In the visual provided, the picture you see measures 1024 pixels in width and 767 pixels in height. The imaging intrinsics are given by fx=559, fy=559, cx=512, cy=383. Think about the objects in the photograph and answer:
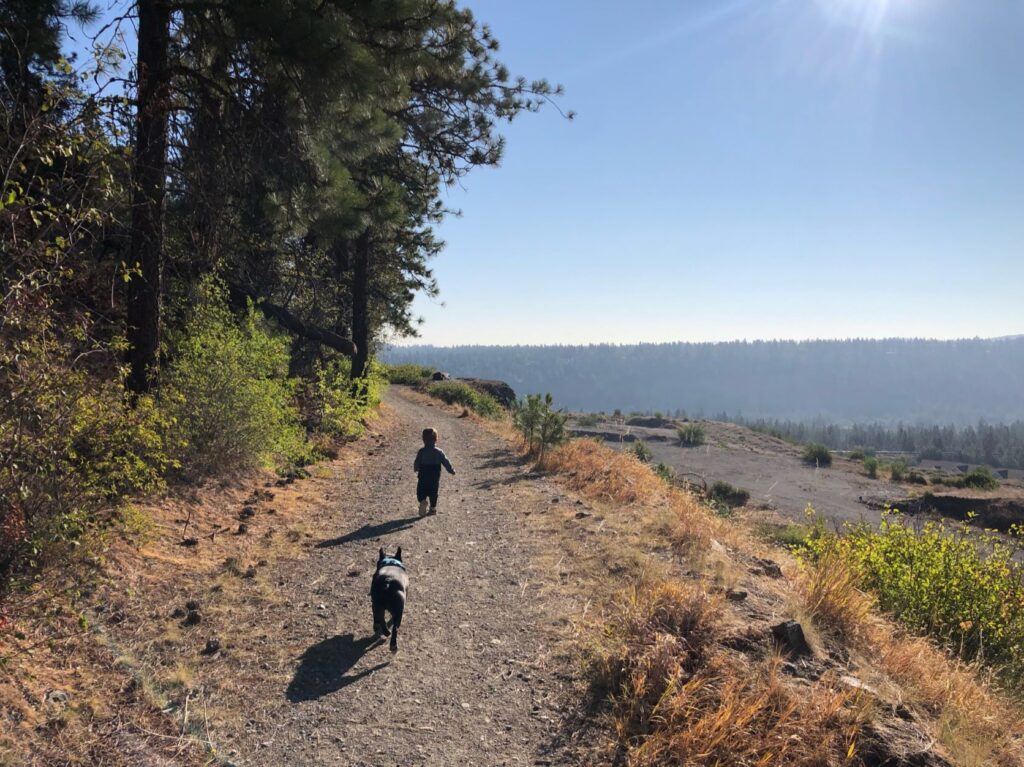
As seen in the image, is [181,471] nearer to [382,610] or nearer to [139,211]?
[139,211]

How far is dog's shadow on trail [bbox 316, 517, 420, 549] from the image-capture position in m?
6.93

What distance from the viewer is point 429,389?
31656 millimetres

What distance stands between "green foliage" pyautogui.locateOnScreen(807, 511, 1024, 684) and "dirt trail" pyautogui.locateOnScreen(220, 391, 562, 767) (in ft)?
12.8

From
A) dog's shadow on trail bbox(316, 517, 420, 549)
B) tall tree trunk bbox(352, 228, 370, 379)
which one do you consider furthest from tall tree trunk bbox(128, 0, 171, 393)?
tall tree trunk bbox(352, 228, 370, 379)

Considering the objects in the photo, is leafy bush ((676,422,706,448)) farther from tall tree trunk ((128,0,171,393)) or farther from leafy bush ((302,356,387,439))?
tall tree trunk ((128,0,171,393))

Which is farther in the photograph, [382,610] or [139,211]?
[139,211]

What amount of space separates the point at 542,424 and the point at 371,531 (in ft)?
22.1

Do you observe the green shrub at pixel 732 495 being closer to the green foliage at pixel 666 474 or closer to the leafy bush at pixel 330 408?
the green foliage at pixel 666 474

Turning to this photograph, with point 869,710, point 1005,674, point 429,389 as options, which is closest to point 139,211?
point 869,710

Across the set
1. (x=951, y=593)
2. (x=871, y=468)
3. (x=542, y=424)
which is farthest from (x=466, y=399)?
(x=871, y=468)

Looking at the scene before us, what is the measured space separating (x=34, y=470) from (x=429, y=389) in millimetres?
28345

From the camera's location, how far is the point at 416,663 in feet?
13.9

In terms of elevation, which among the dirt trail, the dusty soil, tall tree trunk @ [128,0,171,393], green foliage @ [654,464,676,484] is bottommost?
the dusty soil

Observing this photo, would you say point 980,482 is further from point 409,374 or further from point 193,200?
point 193,200
